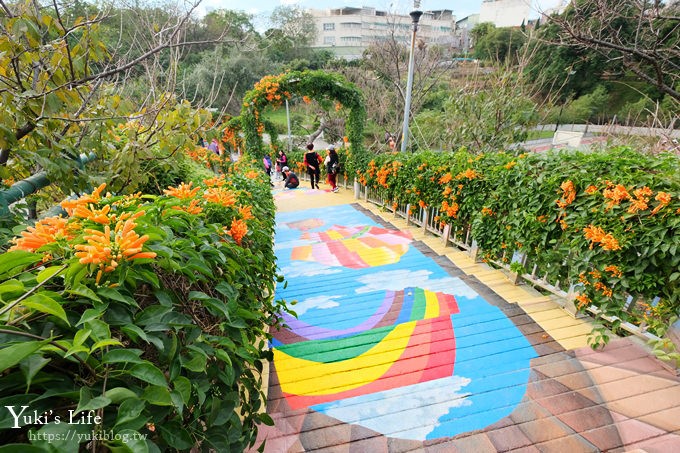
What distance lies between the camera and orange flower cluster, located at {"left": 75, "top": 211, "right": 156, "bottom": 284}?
0.79 metres

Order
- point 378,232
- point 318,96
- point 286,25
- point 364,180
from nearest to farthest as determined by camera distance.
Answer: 1. point 378,232
2. point 364,180
3. point 318,96
4. point 286,25

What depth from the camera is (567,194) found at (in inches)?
103

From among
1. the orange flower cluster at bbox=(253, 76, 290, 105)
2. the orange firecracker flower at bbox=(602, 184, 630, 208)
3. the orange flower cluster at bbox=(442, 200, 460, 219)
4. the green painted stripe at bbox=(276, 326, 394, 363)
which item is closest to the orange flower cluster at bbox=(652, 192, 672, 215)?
the orange firecracker flower at bbox=(602, 184, 630, 208)

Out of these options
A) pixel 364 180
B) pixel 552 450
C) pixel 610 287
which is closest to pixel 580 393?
pixel 552 450

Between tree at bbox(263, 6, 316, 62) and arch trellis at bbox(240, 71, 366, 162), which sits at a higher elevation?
tree at bbox(263, 6, 316, 62)

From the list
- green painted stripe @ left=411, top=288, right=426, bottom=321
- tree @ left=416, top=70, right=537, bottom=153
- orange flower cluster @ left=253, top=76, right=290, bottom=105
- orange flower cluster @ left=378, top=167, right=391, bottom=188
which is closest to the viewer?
green painted stripe @ left=411, top=288, right=426, bottom=321

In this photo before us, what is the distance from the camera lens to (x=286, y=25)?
3419 cm

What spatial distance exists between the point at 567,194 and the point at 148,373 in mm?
3100

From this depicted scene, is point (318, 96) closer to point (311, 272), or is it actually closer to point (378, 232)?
point (378, 232)

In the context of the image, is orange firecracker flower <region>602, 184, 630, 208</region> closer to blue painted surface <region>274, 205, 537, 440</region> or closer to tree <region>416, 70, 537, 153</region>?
blue painted surface <region>274, 205, 537, 440</region>

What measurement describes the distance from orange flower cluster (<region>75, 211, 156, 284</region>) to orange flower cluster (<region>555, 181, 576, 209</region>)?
3006 millimetres

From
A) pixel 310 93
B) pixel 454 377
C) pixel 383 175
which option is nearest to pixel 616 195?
pixel 454 377

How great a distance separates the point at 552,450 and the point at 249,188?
321cm

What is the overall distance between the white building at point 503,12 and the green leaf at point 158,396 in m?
56.9
